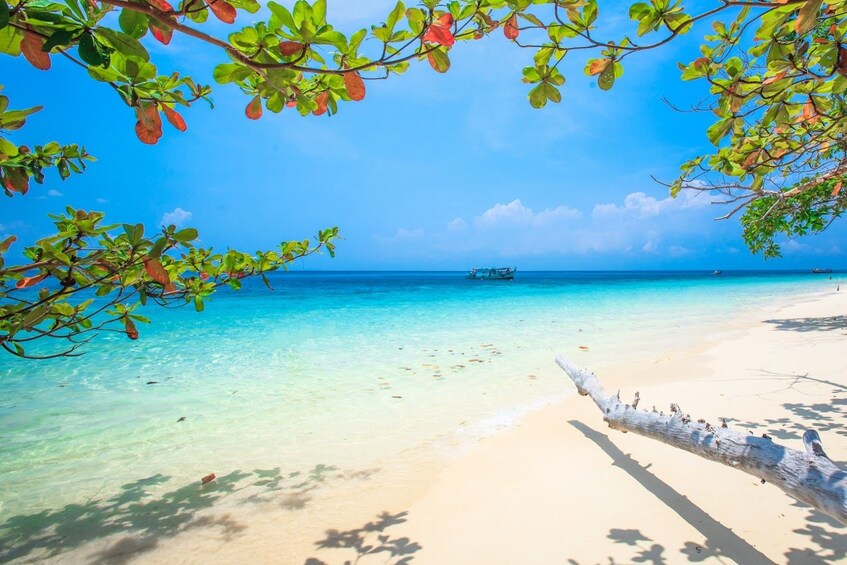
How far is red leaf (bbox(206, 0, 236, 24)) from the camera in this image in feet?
3.85

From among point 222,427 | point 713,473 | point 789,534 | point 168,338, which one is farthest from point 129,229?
point 168,338

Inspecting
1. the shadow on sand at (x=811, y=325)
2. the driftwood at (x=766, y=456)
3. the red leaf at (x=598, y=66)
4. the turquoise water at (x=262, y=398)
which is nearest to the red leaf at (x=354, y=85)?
the red leaf at (x=598, y=66)

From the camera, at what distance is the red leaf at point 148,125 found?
4.65 ft

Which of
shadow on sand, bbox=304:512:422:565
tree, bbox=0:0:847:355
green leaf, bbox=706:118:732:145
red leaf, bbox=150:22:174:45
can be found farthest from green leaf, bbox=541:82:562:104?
shadow on sand, bbox=304:512:422:565

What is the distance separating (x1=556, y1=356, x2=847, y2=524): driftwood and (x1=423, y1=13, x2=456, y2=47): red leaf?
2.86 meters

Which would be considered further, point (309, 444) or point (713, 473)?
point (309, 444)

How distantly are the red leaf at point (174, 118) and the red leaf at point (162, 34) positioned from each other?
0.29 m

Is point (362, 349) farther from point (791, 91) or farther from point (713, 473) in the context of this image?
point (791, 91)

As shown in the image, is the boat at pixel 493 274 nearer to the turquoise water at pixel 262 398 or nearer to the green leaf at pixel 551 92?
the turquoise water at pixel 262 398

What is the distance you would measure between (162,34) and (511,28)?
4.28ft

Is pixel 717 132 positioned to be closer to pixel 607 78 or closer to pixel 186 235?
pixel 607 78

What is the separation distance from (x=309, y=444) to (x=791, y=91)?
5678mm

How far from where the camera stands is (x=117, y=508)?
375 centimetres

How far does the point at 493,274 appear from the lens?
69562 mm
